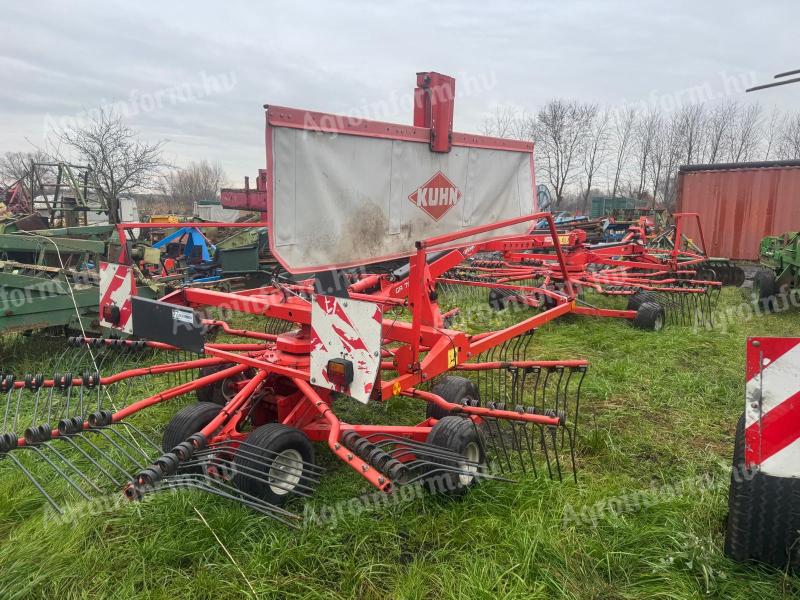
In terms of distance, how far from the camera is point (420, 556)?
241 cm

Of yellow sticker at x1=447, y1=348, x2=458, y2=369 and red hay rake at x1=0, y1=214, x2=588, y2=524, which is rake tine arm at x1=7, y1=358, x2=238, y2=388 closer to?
red hay rake at x1=0, y1=214, x2=588, y2=524

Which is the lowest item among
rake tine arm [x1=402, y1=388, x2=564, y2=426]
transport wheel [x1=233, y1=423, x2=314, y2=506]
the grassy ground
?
the grassy ground

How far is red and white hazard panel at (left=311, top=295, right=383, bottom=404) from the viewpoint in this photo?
8.32 ft

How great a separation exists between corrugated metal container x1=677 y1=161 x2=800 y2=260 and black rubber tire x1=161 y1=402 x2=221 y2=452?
14.7m

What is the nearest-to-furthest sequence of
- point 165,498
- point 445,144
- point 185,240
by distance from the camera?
point 165,498, point 445,144, point 185,240

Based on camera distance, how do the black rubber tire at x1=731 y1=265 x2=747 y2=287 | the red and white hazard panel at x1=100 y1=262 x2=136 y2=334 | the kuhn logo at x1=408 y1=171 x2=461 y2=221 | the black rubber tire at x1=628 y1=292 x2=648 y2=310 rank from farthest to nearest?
1. the black rubber tire at x1=731 y1=265 x2=747 y2=287
2. the black rubber tire at x1=628 y1=292 x2=648 y2=310
3. the kuhn logo at x1=408 y1=171 x2=461 y2=221
4. the red and white hazard panel at x1=100 y1=262 x2=136 y2=334

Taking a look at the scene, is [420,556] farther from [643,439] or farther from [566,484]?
[643,439]

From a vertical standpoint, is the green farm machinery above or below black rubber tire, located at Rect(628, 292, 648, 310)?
above

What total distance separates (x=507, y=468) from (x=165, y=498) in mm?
1880

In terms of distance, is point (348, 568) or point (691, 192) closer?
point (348, 568)

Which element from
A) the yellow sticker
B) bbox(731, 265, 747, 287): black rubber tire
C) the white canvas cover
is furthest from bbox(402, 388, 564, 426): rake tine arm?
bbox(731, 265, 747, 287): black rubber tire

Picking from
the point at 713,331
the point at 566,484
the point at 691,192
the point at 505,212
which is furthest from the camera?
the point at 691,192

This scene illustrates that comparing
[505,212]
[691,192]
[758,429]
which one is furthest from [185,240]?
[691,192]

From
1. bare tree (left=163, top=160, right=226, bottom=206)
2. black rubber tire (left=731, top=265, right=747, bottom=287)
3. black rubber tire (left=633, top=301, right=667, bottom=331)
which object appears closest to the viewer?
black rubber tire (left=633, top=301, right=667, bottom=331)
